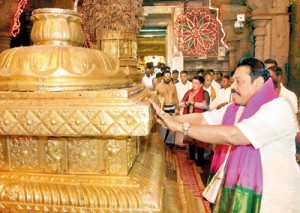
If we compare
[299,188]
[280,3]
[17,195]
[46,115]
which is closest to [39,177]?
[17,195]

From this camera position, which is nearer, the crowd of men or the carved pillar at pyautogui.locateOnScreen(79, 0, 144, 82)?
the crowd of men

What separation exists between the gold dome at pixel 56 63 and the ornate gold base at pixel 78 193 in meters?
0.44

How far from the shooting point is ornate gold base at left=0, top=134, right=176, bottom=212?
1293mm

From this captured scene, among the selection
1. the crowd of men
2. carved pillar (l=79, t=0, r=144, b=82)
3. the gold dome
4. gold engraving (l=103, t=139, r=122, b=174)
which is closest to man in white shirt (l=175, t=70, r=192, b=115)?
the crowd of men

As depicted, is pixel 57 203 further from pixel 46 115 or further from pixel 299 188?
pixel 299 188

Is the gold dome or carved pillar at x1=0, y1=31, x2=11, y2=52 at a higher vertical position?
carved pillar at x1=0, y1=31, x2=11, y2=52

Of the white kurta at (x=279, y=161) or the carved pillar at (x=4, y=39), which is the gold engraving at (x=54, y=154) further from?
the carved pillar at (x=4, y=39)

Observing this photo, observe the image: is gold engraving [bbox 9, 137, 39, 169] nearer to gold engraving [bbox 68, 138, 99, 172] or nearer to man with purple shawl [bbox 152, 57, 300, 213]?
gold engraving [bbox 68, 138, 99, 172]

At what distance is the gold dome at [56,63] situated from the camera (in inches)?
54.2

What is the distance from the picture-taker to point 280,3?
7410 millimetres

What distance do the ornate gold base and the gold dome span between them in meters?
0.44

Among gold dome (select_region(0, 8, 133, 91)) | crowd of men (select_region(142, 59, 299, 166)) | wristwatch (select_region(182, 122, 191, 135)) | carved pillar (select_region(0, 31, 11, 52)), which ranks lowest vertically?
crowd of men (select_region(142, 59, 299, 166))

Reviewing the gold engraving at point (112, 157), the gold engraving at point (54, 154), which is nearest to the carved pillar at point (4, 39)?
the gold engraving at point (54, 154)

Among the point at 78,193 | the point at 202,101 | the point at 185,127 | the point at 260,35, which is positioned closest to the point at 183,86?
the point at 202,101
